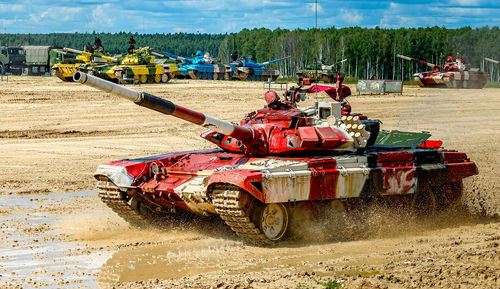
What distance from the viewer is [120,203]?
12555 millimetres

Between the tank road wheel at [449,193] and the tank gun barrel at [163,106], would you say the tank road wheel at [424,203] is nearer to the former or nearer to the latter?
the tank road wheel at [449,193]

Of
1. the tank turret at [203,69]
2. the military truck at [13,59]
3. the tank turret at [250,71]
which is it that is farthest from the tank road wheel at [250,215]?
the military truck at [13,59]

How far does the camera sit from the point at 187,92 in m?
38.6

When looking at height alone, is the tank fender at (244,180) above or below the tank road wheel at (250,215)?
above

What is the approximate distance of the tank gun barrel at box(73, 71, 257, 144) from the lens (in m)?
9.92

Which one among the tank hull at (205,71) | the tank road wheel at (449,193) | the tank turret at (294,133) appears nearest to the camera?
the tank turret at (294,133)

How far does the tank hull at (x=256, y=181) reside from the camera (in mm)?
10961

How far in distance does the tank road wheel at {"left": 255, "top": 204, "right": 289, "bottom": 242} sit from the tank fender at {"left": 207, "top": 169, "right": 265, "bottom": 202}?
49cm

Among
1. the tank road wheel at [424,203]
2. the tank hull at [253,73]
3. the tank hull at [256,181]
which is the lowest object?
the tank road wheel at [424,203]

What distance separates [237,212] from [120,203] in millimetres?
2560

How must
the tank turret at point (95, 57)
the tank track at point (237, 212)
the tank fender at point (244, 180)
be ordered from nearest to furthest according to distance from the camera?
the tank fender at point (244, 180) → the tank track at point (237, 212) → the tank turret at point (95, 57)

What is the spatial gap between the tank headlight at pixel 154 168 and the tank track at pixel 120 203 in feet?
1.96

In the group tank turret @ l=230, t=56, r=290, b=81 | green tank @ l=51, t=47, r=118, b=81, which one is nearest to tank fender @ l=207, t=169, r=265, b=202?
green tank @ l=51, t=47, r=118, b=81

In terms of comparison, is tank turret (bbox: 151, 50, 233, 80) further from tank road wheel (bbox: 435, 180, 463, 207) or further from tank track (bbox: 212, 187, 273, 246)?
tank track (bbox: 212, 187, 273, 246)
